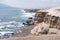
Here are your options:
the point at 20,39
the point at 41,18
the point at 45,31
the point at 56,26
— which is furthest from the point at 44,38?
the point at 41,18

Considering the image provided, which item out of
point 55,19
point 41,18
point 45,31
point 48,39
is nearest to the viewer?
point 48,39

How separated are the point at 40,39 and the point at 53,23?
12.7m

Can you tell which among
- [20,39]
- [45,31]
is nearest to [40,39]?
[20,39]

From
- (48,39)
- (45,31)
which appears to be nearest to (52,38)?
(48,39)

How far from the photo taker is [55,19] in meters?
30.7

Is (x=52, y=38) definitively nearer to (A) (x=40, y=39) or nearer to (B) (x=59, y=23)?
(A) (x=40, y=39)

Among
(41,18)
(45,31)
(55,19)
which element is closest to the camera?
(45,31)

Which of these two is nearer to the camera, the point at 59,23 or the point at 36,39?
the point at 36,39

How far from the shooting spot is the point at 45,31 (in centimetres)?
2808

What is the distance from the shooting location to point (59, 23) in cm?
2931

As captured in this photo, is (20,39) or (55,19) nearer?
(20,39)

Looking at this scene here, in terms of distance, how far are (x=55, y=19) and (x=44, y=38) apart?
479 inches

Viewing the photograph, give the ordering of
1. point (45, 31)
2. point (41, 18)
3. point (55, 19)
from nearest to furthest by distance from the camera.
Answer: point (45, 31) → point (55, 19) → point (41, 18)

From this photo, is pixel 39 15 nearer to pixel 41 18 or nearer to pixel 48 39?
pixel 41 18
